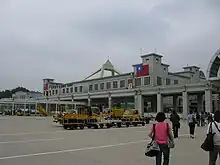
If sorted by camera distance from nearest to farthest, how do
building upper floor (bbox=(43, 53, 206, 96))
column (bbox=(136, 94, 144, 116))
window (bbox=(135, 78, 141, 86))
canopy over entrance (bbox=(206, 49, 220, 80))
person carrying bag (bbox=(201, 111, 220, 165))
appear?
1. person carrying bag (bbox=(201, 111, 220, 165))
2. canopy over entrance (bbox=(206, 49, 220, 80))
3. column (bbox=(136, 94, 144, 116))
4. building upper floor (bbox=(43, 53, 206, 96))
5. window (bbox=(135, 78, 141, 86))

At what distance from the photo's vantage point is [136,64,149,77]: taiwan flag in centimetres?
8049

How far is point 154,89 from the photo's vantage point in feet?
218

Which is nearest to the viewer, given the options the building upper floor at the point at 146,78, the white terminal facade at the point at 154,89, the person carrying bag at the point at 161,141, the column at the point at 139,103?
the person carrying bag at the point at 161,141

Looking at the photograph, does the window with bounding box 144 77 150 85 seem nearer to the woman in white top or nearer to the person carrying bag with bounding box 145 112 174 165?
the person carrying bag with bounding box 145 112 174 165

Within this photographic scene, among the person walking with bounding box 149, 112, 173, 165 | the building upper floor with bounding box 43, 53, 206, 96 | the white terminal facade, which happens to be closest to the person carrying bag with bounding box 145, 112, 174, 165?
the person walking with bounding box 149, 112, 173, 165

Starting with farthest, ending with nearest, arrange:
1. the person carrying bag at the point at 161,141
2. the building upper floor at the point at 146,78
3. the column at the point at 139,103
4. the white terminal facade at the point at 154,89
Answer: the building upper floor at the point at 146,78, the column at the point at 139,103, the white terminal facade at the point at 154,89, the person carrying bag at the point at 161,141

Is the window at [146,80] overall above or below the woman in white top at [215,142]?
above

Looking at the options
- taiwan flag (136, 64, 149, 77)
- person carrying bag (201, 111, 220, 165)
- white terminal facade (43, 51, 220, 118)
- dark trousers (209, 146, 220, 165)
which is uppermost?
taiwan flag (136, 64, 149, 77)

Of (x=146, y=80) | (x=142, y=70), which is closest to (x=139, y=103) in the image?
(x=146, y=80)

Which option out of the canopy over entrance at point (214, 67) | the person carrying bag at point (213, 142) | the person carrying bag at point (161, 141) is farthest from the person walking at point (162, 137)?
the canopy over entrance at point (214, 67)

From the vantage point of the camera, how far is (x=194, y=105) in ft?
288

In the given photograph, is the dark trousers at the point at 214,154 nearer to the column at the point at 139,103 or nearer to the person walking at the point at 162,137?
the person walking at the point at 162,137

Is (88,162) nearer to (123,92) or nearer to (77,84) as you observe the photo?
(123,92)

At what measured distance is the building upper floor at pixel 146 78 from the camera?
80.3m
